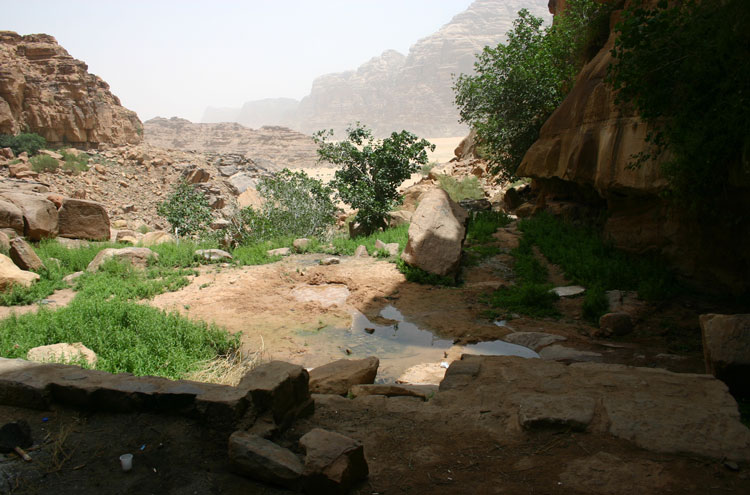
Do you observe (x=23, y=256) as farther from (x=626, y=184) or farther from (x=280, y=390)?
(x=626, y=184)

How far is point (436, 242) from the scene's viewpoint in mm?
9641

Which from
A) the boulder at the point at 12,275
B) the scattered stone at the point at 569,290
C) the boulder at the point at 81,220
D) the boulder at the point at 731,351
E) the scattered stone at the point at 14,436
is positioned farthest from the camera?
the boulder at the point at 81,220

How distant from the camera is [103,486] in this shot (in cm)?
252

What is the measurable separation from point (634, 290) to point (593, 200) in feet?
13.3

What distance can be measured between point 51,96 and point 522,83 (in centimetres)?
2930

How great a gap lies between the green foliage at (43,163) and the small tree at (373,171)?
743 inches

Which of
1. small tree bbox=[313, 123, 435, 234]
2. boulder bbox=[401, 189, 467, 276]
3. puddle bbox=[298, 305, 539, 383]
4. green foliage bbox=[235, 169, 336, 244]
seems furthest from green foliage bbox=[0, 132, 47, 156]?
puddle bbox=[298, 305, 539, 383]

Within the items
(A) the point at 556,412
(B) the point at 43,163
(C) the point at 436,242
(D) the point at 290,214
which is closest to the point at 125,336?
(A) the point at 556,412

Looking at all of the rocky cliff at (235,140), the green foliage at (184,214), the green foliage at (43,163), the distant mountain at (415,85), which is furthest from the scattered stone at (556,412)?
the distant mountain at (415,85)

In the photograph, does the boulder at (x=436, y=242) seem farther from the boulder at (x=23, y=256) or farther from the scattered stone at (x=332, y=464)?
the boulder at (x=23, y=256)

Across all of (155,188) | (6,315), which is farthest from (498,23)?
(6,315)

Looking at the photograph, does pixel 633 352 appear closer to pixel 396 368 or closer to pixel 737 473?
pixel 396 368

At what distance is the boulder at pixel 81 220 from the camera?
12457 millimetres

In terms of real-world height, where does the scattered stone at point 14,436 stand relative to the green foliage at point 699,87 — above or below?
below
